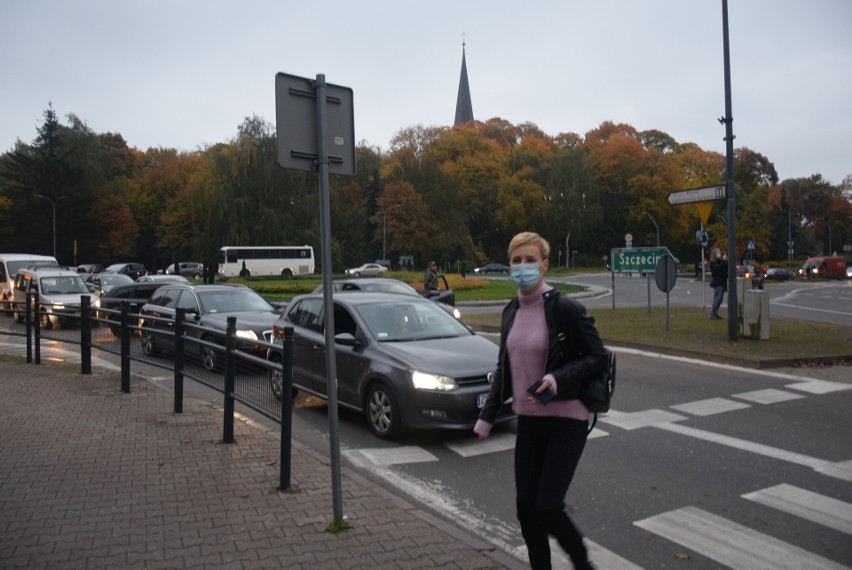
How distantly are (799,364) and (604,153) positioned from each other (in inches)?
2919

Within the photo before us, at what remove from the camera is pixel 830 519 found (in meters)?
4.93

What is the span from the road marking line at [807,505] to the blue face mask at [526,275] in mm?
3068

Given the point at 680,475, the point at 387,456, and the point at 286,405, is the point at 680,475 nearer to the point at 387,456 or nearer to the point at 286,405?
the point at 387,456

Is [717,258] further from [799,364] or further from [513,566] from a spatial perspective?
[513,566]

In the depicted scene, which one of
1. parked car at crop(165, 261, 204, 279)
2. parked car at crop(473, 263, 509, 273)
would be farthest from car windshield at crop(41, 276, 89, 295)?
parked car at crop(473, 263, 509, 273)

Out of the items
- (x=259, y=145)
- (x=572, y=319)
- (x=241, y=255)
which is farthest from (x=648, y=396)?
(x=241, y=255)

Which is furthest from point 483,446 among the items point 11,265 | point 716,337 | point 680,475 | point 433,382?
point 11,265

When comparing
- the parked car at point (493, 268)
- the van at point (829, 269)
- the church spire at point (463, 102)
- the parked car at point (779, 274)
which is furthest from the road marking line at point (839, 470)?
the church spire at point (463, 102)

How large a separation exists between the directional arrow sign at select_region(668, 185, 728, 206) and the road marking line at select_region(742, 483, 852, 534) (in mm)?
10039

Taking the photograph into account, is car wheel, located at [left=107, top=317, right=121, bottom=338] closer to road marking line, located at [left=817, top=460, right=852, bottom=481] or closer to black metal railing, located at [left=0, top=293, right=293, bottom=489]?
black metal railing, located at [left=0, top=293, right=293, bottom=489]

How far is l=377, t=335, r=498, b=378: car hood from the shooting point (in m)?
7.20

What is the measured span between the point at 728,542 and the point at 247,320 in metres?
9.54

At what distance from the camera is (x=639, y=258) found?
20094 mm

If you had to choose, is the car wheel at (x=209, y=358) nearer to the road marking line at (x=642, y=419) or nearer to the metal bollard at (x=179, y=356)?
the metal bollard at (x=179, y=356)
